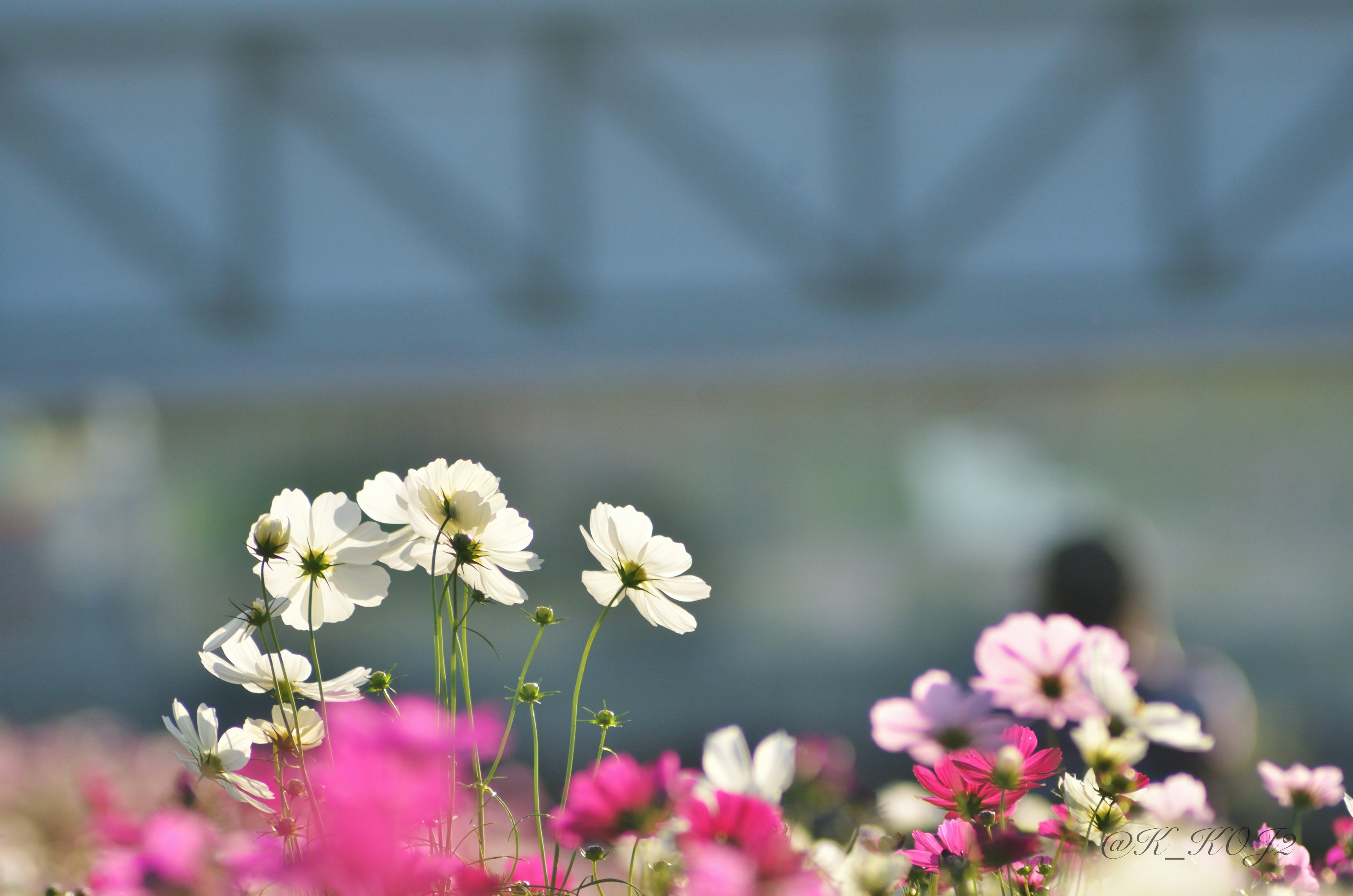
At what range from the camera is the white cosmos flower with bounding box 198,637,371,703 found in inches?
19.5

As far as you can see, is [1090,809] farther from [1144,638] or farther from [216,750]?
[1144,638]

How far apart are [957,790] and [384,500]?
0.89 feet

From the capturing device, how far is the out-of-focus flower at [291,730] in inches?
19.7

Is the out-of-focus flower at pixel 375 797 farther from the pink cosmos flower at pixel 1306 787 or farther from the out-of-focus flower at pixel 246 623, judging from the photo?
the pink cosmos flower at pixel 1306 787

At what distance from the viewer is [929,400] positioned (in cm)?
504

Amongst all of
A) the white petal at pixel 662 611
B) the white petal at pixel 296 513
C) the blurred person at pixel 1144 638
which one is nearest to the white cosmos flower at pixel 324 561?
the white petal at pixel 296 513

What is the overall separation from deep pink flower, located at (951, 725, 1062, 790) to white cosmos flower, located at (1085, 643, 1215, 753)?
0.04m

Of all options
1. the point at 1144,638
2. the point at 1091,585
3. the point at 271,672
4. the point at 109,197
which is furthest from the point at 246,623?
the point at 109,197

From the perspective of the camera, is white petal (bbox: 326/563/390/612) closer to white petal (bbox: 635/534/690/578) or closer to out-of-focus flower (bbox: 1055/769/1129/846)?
white petal (bbox: 635/534/690/578)

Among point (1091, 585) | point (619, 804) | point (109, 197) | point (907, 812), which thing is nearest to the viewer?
point (619, 804)

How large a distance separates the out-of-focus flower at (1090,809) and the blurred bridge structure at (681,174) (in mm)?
3561

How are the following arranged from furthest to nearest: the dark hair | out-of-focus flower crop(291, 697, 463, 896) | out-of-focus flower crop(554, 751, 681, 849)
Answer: the dark hair < out-of-focus flower crop(554, 751, 681, 849) < out-of-focus flower crop(291, 697, 463, 896)

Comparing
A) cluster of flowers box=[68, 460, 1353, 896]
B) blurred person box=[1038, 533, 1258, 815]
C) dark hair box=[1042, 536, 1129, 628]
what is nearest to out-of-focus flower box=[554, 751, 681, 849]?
cluster of flowers box=[68, 460, 1353, 896]

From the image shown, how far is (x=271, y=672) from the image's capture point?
1.67 feet
